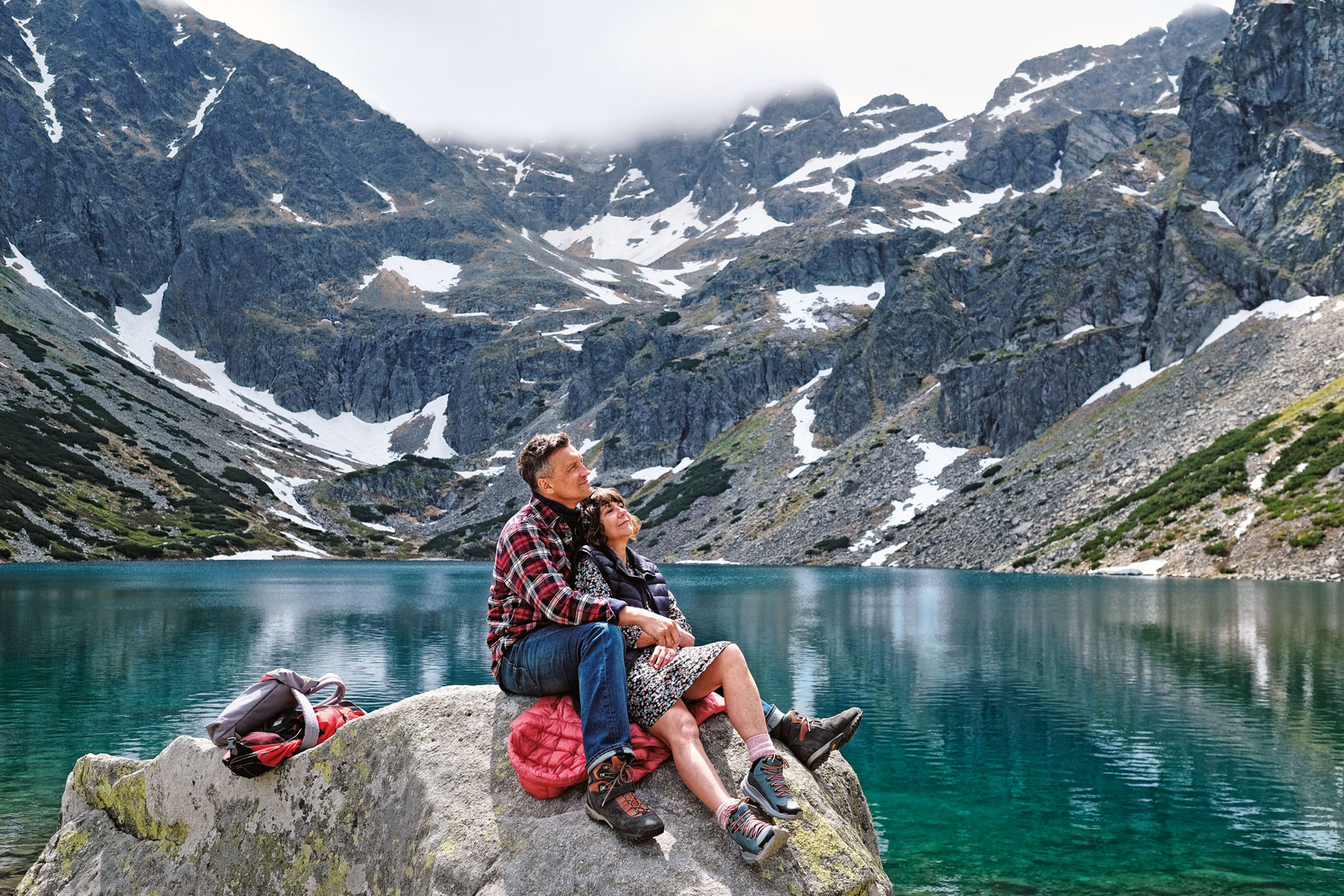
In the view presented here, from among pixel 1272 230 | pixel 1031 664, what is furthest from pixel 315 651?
pixel 1272 230

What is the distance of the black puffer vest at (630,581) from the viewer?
7516mm

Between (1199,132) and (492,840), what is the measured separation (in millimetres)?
175056

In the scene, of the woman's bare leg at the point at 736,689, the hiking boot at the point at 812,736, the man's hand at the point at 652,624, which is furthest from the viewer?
the hiking boot at the point at 812,736

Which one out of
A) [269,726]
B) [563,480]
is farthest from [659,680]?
[269,726]

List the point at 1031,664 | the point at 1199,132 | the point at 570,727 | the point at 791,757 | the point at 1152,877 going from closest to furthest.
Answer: the point at 570,727 < the point at 791,757 < the point at 1152,877 < the point at 1031,664 < the point at 1199,132

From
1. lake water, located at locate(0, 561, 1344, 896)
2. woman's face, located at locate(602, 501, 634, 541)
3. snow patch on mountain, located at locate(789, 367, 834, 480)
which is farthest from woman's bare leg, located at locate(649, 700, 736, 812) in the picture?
snow patch on mountain, located at locate(789, 367, 834, 480)

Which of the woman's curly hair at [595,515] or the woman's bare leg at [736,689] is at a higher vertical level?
the woman's curly hair at [595,515]

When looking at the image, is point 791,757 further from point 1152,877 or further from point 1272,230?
point 1272,230

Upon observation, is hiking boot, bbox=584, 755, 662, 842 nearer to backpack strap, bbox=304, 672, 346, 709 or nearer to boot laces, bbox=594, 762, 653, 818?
boot laces, bbox=594, 762, 653, 818

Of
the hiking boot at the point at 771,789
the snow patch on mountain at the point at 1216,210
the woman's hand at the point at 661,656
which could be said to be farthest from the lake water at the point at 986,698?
the snow patch on mountain at the point at 1216,210

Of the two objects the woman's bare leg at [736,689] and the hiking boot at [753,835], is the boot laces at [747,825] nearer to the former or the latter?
the hiking boot at [753,835]

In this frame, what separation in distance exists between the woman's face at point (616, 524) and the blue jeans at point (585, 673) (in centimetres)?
98

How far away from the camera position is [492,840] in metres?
6.41

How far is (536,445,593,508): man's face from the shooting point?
7500mm
